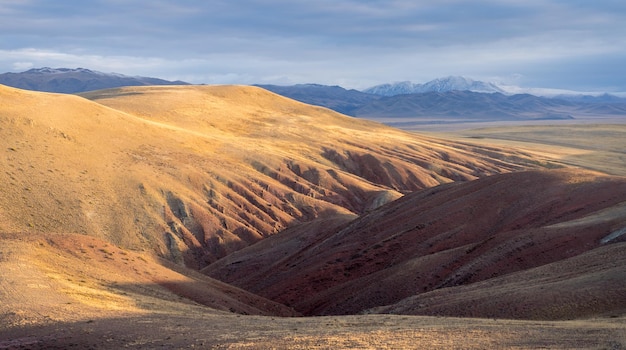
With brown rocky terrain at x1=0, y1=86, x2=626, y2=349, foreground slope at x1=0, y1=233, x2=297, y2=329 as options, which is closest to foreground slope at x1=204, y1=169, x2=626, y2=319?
brown rocky terrain at x1=0, y1=86, x2=626, y2=349

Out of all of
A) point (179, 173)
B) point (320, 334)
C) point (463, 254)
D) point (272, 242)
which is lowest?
point (272, 242)

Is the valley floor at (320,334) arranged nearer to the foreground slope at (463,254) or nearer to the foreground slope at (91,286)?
the foreground slope at (91,286)

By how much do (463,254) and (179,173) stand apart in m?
47.8

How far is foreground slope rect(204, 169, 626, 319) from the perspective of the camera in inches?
1359

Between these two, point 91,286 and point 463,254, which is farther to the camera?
point 463,254

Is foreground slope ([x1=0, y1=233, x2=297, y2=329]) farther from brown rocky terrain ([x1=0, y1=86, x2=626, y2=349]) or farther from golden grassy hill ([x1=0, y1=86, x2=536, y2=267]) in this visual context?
golden grassy hill ([x1=0, y1=86, x2=536, y2=267])

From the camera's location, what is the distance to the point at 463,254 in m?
49.1

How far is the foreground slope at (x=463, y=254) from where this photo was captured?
113 feet

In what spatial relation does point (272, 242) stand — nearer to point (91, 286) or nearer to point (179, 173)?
point (179, 173)

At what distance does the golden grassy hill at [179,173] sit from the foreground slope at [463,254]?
9.66m

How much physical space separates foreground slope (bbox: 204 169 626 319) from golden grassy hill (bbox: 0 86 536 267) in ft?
31.7

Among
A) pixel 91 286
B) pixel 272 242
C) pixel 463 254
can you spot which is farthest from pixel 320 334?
pixel 272 242

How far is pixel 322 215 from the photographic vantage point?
9488 cm

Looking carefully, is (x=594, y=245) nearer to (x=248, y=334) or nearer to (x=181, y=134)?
(x=248, y=334)
